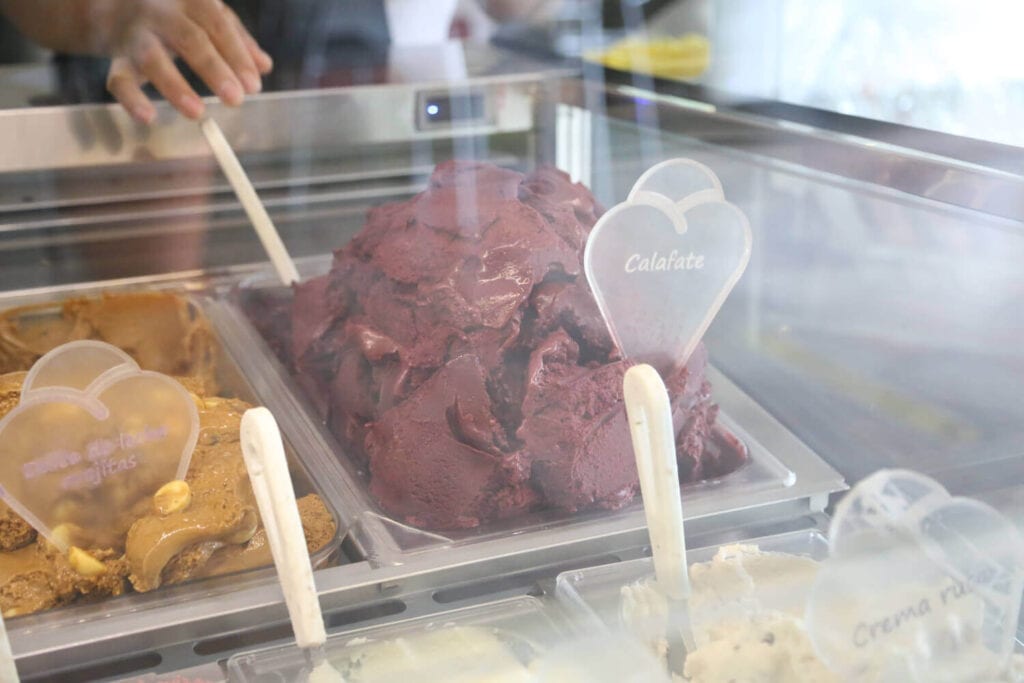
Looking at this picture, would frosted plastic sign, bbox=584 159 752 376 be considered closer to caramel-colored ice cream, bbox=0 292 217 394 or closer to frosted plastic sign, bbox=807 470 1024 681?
frosted plastic sign, bbox=807 470 1024 681

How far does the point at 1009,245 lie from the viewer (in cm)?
111

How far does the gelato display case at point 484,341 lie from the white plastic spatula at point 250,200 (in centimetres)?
3

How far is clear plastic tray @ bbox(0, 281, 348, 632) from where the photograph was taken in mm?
1031

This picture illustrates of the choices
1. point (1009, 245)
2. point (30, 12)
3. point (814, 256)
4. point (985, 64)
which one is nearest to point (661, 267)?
point (1009, 245)

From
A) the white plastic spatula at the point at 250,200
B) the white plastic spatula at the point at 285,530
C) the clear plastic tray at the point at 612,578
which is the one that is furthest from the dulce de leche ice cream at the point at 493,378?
the white plastic spatula at the point at 250,200

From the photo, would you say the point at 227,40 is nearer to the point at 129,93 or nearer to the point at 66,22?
the point at 129,93

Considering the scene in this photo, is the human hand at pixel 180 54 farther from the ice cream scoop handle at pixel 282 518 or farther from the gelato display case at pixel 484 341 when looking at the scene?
the ice cream scoop handle at pixel 282 518

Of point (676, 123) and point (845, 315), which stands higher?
point (676, 123)

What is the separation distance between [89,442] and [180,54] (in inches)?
32.4

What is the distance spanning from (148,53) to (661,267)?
35.6 inches

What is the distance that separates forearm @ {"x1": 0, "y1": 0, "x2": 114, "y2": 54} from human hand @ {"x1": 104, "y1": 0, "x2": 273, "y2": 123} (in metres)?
0.02

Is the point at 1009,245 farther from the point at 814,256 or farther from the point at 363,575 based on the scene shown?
the point at 363,575

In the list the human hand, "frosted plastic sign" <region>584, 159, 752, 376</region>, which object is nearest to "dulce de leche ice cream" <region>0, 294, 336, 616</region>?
"frosted plastic sign" <region>584, 159, 752, 376</region>

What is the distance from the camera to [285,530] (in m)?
0.95
